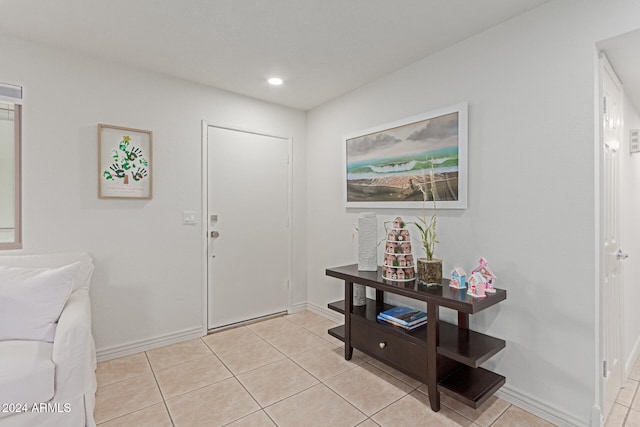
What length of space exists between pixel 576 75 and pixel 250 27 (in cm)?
189

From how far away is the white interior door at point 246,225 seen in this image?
120 inches

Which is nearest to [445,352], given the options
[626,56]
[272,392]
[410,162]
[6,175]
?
[272,392]

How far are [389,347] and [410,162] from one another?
1.38 metres

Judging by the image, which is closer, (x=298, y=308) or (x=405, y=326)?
(x=405, y=326)

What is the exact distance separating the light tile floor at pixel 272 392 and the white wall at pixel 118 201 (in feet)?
1.28

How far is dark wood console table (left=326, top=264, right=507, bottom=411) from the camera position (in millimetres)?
1739

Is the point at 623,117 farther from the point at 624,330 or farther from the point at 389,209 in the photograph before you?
the point at 389,209

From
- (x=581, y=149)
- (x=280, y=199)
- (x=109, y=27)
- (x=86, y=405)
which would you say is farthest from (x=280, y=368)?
(x=109, y=27)

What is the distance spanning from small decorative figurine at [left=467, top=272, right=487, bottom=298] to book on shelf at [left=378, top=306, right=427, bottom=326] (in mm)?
495

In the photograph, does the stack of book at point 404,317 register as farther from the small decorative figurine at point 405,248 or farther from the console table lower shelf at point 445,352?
the small decorative figurine at point 405,248

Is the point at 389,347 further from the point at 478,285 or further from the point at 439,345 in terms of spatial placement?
the point at 478,285

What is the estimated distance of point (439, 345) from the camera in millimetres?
1880

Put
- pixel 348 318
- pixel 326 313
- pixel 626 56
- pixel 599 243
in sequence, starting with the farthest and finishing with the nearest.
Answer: pixel 326 313
pixel 348 318
pixel 626 56
pixel 599 243

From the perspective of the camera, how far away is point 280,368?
2354 mm
